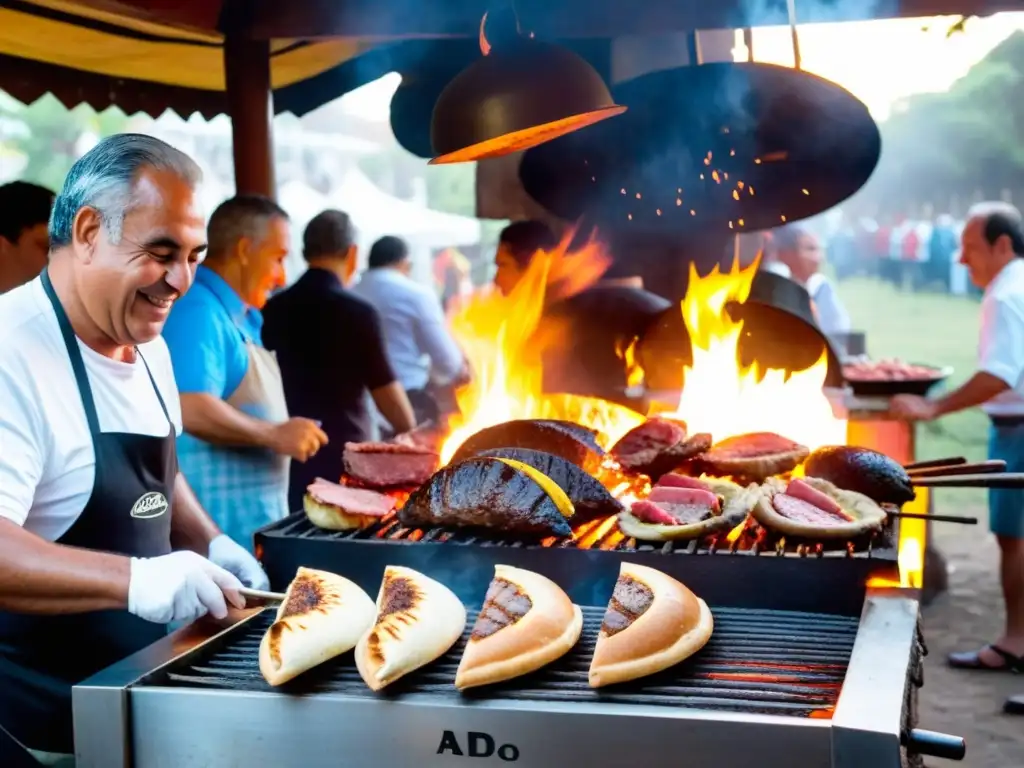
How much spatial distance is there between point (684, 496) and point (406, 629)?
3.77 ft

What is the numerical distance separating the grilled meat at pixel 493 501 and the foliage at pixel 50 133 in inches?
1405

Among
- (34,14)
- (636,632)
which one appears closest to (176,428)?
(636,632)

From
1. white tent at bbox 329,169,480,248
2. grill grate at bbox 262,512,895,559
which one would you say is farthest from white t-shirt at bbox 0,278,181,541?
white tent at bbox 329,169,480,248

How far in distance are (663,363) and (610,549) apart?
→ 338cm

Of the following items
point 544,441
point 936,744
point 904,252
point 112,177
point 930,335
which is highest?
point 904,252

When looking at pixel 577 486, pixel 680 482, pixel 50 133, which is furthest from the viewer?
pixel 50 133

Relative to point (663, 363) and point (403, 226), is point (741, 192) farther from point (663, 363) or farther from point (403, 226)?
point (403, 226)

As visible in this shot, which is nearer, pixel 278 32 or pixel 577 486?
pixel 577 486

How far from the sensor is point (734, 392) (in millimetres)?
4578

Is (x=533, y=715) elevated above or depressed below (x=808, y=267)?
below

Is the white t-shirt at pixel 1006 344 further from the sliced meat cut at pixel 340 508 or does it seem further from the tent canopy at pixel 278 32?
the sliced meat cut at pixel 340 508

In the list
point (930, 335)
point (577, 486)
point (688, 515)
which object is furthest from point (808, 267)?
→ point (930, 335)

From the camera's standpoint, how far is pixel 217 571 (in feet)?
8.05

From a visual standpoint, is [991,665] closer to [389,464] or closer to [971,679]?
[971,679]
